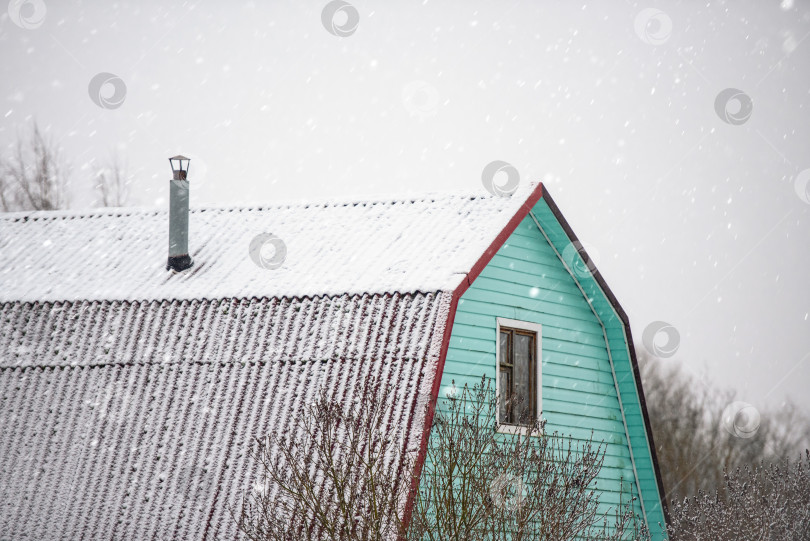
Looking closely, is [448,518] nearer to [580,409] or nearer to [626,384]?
[580,409]

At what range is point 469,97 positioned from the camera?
504 ft

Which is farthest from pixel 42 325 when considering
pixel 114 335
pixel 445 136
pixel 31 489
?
pixel 445 136

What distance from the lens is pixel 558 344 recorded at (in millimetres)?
14219

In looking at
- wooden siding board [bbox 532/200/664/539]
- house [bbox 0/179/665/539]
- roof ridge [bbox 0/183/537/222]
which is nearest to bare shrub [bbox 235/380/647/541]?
house [bbox 0/179/665/539]

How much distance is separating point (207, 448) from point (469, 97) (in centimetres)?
14506

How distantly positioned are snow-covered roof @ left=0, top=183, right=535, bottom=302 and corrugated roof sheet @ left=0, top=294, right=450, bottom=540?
36 cm

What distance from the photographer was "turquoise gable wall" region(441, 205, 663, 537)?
511 inches

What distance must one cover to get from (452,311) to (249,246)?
14.0 ft

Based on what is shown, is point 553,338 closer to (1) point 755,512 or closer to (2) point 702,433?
(1) point 755,512

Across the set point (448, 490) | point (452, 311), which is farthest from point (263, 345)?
point (448, 490)

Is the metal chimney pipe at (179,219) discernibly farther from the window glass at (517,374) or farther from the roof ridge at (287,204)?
the window glass at (517,374)

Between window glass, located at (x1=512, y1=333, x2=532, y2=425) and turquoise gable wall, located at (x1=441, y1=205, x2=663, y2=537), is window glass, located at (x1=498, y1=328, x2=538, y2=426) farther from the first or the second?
turquoise gable wall, located at (x1=441, y1=205, x2=663, y2=537)

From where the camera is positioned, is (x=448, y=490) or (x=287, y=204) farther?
(x=287, y=204)

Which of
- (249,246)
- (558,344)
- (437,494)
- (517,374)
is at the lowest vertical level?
(437,494)
